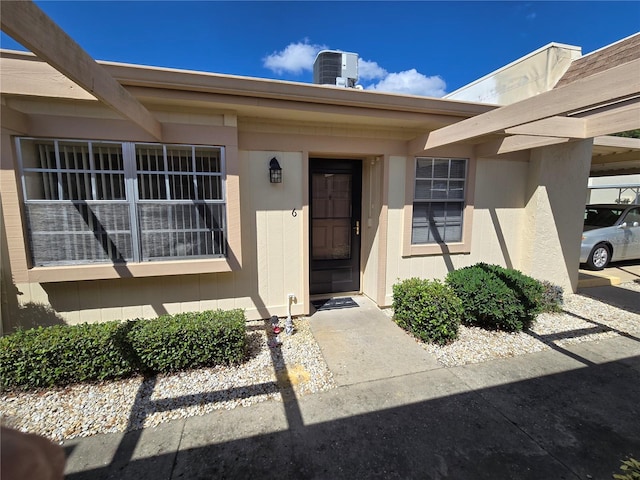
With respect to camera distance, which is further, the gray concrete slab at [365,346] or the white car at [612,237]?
the white car at [612,237]

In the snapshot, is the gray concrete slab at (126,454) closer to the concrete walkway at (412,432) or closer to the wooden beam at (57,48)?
the concrete walkway at (412,432)

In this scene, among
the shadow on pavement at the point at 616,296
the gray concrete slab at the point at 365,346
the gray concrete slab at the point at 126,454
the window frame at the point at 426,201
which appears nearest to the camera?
the gray concrete slab at the point at 126,454

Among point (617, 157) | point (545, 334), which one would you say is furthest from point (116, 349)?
point (617, 157)

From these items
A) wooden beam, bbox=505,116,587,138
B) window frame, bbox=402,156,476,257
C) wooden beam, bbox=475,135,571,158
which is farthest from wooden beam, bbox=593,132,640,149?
window frame, bbox=402,156,476,257

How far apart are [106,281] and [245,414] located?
238 cm

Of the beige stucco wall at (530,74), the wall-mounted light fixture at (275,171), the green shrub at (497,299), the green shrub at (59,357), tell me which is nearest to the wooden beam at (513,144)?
the green shrub at (497,299)

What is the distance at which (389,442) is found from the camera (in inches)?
84.8

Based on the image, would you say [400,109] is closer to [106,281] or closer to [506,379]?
[506,379]

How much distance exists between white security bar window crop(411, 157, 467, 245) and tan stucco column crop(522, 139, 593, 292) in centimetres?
132

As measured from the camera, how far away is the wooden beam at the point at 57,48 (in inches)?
52.3

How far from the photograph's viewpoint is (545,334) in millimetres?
3846

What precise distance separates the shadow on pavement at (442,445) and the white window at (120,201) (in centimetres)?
201

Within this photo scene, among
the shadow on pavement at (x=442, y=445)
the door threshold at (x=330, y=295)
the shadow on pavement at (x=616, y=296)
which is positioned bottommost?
the shadow on pavement at (x=442, y=445)

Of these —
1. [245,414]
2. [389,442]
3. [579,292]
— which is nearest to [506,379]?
[389,442]
